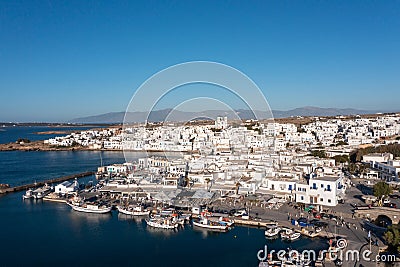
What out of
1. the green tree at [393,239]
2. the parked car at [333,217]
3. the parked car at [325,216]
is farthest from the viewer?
the parked car at [325,216]

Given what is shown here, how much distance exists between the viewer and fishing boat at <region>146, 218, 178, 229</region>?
751 cm

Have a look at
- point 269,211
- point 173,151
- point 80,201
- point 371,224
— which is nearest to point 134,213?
point 80,201

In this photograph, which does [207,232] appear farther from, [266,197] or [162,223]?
[266,197]

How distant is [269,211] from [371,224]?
82.9 inches

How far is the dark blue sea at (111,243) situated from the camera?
610 cm

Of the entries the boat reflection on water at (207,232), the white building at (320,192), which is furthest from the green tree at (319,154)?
the boat reflection on water at (207,232)

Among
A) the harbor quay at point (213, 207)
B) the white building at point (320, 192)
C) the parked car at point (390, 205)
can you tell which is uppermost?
the white building at point (320, 192)

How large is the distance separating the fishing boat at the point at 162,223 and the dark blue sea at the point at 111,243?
0.14 meters

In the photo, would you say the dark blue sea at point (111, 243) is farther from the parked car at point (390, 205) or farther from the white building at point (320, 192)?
the parked car at point (390, 205)

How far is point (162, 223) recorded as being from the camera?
24.8 feet

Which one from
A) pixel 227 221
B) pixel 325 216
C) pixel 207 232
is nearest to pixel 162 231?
pixel 207 232

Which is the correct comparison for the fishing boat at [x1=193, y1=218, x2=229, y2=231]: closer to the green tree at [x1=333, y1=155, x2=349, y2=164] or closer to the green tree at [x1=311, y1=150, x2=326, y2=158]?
the green tree at [x1=333, y1=155, x2=349, y2=164]

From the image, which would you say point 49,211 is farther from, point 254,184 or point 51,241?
point 254,184

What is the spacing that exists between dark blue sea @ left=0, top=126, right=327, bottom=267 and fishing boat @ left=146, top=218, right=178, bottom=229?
138 millimetres
